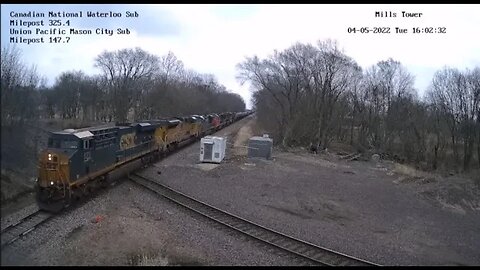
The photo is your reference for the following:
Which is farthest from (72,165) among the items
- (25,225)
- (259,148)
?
(259,148)

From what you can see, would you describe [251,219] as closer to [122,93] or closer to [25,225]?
[25,225]

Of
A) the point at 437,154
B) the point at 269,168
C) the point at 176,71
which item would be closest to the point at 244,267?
the point at 269,168

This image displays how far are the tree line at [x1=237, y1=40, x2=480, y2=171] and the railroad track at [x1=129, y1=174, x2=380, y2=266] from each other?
29.5 metres

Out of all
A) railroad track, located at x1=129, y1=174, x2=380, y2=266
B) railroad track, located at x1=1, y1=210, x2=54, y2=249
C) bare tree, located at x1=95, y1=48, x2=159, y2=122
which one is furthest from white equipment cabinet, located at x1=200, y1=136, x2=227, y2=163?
bare tree, located at x1=95, y1=48, x2=159, y2=122

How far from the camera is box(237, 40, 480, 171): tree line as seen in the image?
47906 millimetres

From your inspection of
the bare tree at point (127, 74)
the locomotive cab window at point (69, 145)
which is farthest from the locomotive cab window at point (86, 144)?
the bare tree at point (127, 74)

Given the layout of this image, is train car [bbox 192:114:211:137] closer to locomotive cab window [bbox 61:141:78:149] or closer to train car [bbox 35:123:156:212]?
train car [bbox 35:123:156:212]

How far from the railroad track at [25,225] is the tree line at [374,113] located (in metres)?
35.0

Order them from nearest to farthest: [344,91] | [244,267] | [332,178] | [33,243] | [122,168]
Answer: [244,267]
[33,243]
[122,168]
[332,178]
[344,91]

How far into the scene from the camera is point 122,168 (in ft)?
80.1

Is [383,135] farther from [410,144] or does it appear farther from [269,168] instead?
[269,168]

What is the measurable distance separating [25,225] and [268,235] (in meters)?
8.87

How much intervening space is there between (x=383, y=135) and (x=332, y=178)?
31.1m

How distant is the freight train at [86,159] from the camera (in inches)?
640
